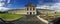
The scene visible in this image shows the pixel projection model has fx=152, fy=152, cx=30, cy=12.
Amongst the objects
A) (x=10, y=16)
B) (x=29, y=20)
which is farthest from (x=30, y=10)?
(x=10, y=16)

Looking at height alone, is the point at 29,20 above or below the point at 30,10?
below

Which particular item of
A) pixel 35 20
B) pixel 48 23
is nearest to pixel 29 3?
pixel 35 20

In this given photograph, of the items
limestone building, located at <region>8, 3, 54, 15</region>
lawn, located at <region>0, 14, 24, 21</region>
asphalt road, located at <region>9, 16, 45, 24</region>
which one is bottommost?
asphalt road, located at <region>9, 16, 45, 24</region>

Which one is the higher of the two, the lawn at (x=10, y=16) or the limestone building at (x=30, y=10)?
the limestone building at (x=30, y=10)

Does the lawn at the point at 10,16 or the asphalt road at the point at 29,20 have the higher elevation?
the lawn at the point at 10,16

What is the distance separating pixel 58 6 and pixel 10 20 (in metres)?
0.83

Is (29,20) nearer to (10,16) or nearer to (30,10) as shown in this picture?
(30,10)

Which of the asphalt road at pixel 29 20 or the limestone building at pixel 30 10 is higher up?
the limestone building at pixel 30 10

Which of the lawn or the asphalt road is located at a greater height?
the lawn

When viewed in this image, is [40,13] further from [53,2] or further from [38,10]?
[53,2]

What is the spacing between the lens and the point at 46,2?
253 centimetres

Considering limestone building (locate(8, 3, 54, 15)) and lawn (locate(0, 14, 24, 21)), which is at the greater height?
limestone building (locate(8, 3, 54, 15))

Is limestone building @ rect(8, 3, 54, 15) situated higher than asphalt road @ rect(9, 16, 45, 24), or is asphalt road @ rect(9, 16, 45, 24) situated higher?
limestone building @ rect(8, 3, 54, 15)

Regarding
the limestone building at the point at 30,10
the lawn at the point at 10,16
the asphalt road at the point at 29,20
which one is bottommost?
the asphalt road at the point at 29,20
